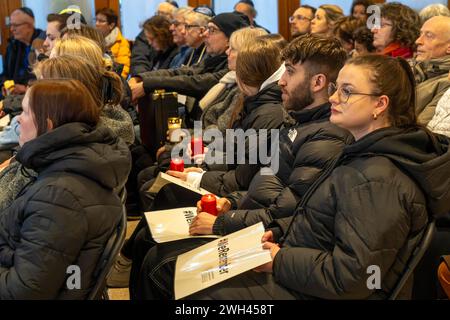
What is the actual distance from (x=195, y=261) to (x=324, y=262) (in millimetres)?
491

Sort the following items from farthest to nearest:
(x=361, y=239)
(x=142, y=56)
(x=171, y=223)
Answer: (x=142, y=56) < (x=171, y=223) < (x=361, y=239)

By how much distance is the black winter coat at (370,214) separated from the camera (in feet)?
5.46

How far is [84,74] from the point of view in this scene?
2.59m

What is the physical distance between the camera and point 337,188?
1.77 meters

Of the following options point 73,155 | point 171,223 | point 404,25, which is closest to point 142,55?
point 404,25

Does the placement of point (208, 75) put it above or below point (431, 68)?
below

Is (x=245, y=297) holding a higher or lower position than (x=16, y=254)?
lower

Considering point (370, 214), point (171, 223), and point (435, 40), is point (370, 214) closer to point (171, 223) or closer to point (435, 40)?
point (171, 223)

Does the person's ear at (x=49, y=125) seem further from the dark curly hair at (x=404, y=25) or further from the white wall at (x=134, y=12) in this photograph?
the white wall at (x=134, y=12)

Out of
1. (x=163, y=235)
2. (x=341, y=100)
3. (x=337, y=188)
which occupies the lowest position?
(x=163, y=235)

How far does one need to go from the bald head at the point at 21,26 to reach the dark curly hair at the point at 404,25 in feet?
13.8

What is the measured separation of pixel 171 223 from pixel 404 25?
2403 millimetres
